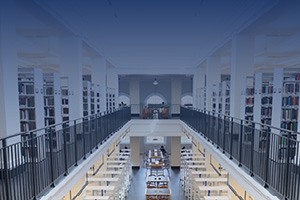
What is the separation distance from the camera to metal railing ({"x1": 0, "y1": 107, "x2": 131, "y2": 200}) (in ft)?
7.89

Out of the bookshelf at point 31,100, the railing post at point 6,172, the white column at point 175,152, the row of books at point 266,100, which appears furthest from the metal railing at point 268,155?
the white column at point 175,152

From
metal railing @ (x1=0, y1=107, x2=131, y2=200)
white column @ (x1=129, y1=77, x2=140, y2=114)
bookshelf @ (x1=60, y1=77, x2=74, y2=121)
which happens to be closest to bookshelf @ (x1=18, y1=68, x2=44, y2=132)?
metal railing @ (x1=0, y1=107, x2=131, y2=200)

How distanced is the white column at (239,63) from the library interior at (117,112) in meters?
0.03

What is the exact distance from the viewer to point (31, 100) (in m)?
4.72

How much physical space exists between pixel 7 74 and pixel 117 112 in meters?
4.71

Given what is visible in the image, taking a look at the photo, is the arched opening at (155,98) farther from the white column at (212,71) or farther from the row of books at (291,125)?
the row of books at (291,125)

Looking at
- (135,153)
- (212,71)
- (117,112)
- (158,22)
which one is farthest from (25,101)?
(135,153)

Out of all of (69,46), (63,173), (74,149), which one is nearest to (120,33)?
(69,46)

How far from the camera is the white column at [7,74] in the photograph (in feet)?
11.5

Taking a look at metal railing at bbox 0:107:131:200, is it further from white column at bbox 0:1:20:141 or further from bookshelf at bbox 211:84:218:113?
bookshelf at bbox 211:84:218:113

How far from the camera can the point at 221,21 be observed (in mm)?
5777

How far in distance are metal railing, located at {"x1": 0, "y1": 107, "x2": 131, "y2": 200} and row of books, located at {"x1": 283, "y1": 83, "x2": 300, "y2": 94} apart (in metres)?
5.27

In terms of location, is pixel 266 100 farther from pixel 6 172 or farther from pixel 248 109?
pixel 6 172

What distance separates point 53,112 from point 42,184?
119 inches
